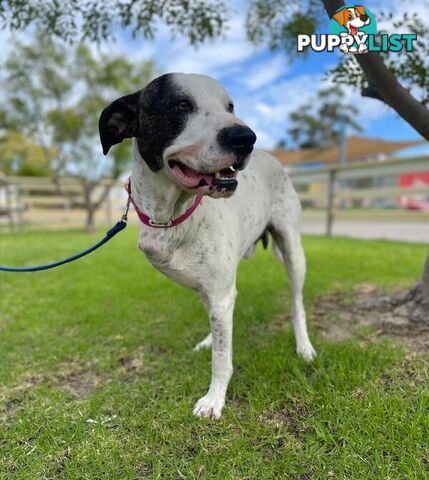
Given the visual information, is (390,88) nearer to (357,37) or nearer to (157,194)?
(357,37)

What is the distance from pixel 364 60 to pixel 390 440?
192 centimetres

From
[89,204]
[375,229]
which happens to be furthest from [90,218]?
[375,229]

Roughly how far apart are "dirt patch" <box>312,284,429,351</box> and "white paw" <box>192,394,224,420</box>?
40.9 inches

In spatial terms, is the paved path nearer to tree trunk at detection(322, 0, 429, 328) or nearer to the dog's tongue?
tree trunk at detection(322, 0, 429, 328)

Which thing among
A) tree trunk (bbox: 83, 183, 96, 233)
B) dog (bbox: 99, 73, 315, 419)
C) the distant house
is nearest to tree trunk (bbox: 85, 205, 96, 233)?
tree trunk (bbox: 83, 183, 96, 233)

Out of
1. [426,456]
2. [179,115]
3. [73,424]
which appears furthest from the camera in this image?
[73,424]

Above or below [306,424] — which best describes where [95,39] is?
above

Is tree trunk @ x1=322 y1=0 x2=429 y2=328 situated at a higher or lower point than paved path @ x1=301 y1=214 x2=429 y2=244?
higher

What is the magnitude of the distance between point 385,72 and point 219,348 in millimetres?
1753

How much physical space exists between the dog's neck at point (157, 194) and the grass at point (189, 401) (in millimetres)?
914

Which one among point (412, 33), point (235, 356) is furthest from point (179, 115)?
point (412, 33)

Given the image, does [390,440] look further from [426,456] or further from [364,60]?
[364,60]

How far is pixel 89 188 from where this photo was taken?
11539 mm

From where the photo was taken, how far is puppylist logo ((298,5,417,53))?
8.09 feet
